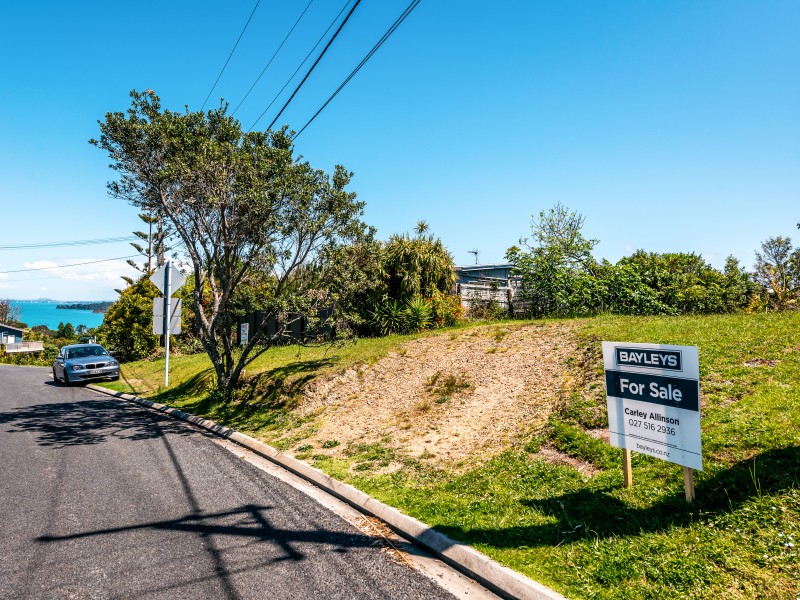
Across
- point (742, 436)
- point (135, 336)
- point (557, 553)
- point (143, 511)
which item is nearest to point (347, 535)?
point (557, 553)

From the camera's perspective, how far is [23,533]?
5223 millimetres

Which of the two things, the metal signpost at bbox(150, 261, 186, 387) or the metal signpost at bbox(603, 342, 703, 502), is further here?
the metal signpost at bbox(150, 261, 186, 387)

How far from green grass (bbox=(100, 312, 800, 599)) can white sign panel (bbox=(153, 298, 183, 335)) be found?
11.3m

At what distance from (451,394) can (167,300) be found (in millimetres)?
11107

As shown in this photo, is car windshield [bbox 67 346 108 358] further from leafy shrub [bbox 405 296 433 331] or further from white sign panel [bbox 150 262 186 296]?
leafy shrub [bbox 405 296 433 331]

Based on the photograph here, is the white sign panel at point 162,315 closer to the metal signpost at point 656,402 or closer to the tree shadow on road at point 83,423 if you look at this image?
the tree shadow on road at point 83,423

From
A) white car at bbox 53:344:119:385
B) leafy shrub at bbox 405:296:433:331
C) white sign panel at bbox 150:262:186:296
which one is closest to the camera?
leafy shrub at bbox 405:296:433:331

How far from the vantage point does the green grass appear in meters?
3.78

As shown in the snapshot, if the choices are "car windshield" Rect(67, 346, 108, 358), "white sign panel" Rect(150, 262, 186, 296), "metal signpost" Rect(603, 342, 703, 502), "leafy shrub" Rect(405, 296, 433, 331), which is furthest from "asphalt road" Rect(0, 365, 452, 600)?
"car windshield" Rect(67, 346, 108, 358)

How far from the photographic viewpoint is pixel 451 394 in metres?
9.61

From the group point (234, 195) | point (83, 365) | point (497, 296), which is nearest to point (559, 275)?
point (497, 296)

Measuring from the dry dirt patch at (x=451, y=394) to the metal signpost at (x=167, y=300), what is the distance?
771 cm

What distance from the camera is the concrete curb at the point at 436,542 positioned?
397cm

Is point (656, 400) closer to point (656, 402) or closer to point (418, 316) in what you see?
point (656, 402)
